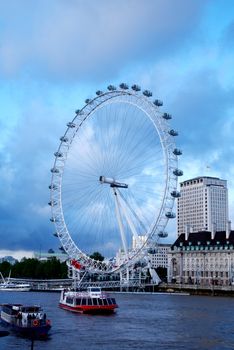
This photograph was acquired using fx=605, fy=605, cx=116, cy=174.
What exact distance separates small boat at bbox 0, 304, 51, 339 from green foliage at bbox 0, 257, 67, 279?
9104 cm

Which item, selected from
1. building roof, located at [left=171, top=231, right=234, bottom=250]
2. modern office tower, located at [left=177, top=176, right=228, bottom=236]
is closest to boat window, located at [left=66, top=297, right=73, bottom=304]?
building roof, located at [left=171, top=231, right=234, bottom=250]

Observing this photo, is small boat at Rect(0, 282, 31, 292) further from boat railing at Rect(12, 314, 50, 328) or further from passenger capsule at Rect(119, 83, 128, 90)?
boat railing at Rect(12, 314, 50, 328)

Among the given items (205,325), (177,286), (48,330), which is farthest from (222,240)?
(48,330)

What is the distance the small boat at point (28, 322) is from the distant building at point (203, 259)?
69661 millimetres

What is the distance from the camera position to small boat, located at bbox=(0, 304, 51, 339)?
31312mm

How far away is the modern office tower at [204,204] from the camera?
171m

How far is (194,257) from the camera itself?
108m

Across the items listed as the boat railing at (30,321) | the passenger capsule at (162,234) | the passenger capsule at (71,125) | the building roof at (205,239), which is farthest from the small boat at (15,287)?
the boat railing at (30,321)

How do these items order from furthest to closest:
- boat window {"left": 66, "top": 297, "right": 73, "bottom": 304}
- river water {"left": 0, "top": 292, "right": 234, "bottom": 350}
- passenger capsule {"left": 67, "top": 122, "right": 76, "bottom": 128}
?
passenger capsule {"left": 67, "top": 122, "right": 76, "bottom": 128}
boat window {"left": 66, "top": 297, "right": 73, "bottom": 304}
river water {"left": 0, "top": 292, "right": 234, "bottom": 350}

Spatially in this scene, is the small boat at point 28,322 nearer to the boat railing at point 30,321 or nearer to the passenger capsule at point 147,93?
the boat railing at point 30,321

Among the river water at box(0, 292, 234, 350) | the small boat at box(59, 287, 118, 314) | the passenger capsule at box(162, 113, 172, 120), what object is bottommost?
the river water at box(0, 292, 234, 350)

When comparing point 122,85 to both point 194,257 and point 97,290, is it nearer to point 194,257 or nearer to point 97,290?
point 97,290

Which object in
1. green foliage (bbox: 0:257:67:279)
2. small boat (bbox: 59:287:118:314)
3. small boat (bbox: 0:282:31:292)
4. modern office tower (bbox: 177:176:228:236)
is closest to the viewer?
small boat (bbox: 59:287:118:314)

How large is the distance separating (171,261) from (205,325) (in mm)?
75056
